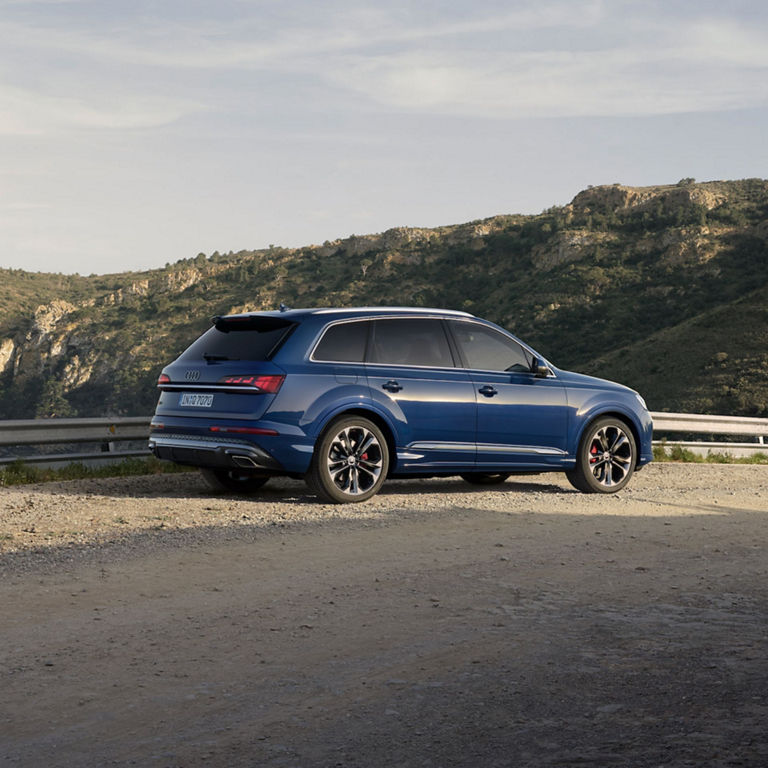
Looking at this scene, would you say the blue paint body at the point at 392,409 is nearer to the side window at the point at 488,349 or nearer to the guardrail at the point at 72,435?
the side window at the point at 488,349

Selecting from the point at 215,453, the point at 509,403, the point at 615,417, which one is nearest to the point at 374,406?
the point at 215,453

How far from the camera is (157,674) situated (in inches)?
189

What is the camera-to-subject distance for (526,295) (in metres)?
73.8

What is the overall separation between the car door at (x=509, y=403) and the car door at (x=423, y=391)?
16 cm

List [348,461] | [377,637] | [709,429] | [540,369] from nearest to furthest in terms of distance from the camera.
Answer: [377,637], [348,461], [540,369], [709,429]

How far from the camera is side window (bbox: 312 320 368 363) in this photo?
33.6 feet

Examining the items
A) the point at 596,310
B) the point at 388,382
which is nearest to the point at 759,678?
the point at 388,382

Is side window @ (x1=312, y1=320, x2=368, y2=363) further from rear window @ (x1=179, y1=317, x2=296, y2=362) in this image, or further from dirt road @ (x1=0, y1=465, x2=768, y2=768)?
dirt road @ (x1=0, y1=465, x2=768, y2=768)

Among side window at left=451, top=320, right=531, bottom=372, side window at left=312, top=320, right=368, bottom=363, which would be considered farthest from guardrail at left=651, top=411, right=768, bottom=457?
side window at left=312, top=320, right=368, bottom=363

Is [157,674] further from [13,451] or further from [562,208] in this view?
[562,208]

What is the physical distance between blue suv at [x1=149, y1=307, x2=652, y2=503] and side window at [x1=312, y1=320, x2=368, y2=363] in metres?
0.01

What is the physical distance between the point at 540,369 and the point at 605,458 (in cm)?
126

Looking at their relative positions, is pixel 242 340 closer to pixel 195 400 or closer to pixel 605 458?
pixel 195 400

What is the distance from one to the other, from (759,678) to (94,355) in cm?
8186
